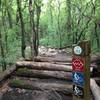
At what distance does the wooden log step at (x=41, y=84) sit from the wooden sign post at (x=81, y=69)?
9.18 ft

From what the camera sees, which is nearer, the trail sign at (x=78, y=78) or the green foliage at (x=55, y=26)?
the trail sign at (x=78, y=78)

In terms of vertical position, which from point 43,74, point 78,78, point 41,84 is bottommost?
point 41,84

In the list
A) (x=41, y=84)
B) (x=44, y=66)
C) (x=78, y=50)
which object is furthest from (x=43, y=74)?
(x=78, y=50)

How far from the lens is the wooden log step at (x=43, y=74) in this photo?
7.09m

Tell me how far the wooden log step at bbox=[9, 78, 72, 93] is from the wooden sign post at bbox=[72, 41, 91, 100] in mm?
2799

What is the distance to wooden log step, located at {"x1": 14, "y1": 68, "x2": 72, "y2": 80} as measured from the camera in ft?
23.3

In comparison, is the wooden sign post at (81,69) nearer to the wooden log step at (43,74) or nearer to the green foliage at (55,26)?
the wooden log step at (43,74)

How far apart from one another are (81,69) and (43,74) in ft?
12.9

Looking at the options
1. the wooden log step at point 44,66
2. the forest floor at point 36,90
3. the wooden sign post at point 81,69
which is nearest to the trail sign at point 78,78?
the wooden sign post at point 81,69

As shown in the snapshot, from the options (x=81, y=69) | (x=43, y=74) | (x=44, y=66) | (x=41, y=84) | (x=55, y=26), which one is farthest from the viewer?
(x=55, y=26)

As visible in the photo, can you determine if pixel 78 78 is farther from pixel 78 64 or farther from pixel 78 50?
pixel 78 50

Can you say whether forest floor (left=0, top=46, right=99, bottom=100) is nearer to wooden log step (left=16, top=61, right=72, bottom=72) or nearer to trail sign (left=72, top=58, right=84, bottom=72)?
wooden log step (left=16, top=61, right=72, bottom=72)

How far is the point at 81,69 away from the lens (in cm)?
359

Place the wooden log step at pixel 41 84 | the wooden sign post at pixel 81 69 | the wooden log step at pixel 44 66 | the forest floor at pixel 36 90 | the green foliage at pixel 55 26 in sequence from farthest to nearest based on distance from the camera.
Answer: the green foliage at pixel 55 26 → the wooden log step at pixel 44 66 → the wooden log step at pixel 41 84 → the forest floor at pixel 36 90 → the wooden sign post at pixel 81 69
